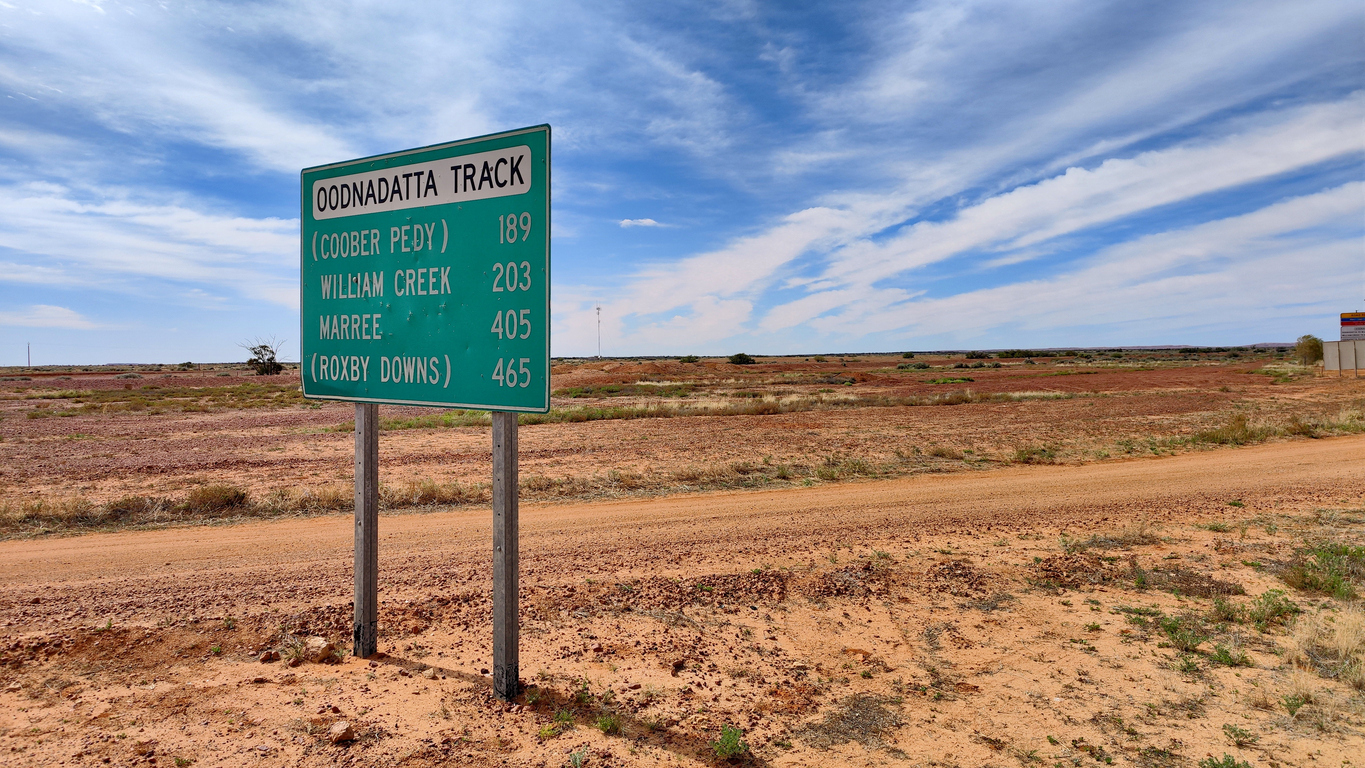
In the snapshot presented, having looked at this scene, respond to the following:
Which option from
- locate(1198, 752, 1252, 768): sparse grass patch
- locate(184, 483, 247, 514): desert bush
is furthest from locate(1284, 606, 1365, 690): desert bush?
locate(184, 483, 247, 514): desert bush

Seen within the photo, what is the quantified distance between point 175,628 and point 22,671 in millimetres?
900

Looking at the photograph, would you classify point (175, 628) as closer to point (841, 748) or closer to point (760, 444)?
point (841, 748)

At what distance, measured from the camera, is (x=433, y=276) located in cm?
454

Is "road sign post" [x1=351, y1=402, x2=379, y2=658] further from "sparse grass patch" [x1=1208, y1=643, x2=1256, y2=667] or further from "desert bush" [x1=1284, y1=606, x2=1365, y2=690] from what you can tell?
"desert bush" [x1=1284, y1=606, x2=1365, y2=690]

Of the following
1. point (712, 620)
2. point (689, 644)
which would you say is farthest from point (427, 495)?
point (689, 644)

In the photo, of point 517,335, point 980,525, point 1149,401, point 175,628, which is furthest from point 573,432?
point 1149,401

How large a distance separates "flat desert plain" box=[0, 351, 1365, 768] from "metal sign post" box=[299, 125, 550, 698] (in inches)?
31.1

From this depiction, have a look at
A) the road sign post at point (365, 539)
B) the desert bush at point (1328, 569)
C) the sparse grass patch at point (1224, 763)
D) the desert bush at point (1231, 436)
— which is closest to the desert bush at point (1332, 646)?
the desert bush at point (1328, 569)

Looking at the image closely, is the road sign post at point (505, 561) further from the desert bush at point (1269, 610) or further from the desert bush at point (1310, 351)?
the desert bush at point (1310, 351)

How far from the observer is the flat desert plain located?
12.5 feet

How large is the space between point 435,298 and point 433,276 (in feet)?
0.52

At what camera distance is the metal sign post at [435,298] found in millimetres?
4105

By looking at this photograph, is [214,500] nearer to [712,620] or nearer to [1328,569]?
[712,620]

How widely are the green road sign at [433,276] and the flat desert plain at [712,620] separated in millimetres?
2062
